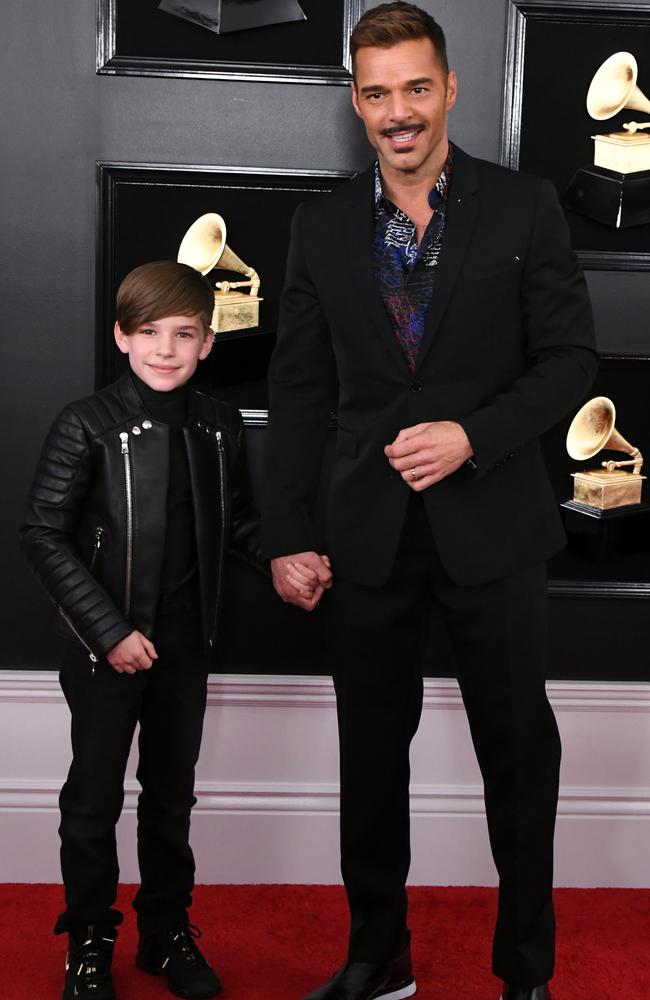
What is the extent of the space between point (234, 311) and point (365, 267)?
0.61 m

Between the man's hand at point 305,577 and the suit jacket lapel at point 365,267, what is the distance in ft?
1.39

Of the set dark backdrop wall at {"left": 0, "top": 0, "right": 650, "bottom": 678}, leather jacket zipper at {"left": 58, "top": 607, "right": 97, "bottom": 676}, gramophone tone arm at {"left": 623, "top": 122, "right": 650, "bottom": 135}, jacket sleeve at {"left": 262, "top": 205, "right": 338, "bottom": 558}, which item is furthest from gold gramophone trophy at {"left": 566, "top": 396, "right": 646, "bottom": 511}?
leather jacket zipper at {"left": 58, "top": 607, "right": 97, "bottom": 676}

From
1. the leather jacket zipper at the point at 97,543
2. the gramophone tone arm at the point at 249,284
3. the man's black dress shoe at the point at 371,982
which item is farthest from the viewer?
the gramophone tone arm at the point at 249,284

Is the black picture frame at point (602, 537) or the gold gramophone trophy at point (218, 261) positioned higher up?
the gold gramophone trophy at point (218, 261)

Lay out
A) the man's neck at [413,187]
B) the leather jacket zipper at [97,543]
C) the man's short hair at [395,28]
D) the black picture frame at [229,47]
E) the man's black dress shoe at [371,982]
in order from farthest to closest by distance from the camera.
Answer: the black picture frame at [229,47] → the man's black dress shoe at [371,982] → the leather jacket zipper at [97,543] → the man's neck at [413,187] → the man's short hair at [395,28]

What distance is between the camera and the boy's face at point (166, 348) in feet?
7.48

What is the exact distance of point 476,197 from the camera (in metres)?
2.19

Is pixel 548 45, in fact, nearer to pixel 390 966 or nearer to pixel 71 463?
pixel 71 463

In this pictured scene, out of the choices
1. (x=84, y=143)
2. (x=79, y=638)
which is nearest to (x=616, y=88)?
(x=84, y=143)

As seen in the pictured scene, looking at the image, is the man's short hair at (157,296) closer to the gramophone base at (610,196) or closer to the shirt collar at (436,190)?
the shirt collar at (436,190)

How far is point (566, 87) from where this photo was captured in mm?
2701

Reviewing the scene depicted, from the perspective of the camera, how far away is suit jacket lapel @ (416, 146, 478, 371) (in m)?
2.14

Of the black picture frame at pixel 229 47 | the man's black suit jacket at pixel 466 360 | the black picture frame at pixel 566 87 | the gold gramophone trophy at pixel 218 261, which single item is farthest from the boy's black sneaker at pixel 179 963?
the black picture frame at pixel 229 47

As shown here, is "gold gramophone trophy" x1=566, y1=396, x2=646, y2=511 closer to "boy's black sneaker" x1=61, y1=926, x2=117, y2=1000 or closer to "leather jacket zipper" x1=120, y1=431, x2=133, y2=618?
"leather jacket zipper" x1=120, y1=431, x2=133, y2=618
